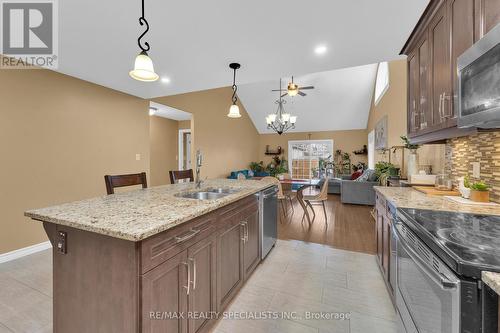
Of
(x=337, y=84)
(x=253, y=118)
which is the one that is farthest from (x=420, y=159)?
(x=253, y=118)

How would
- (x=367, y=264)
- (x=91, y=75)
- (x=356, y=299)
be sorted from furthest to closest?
(x=91, y=75) < (x=367, y=264) < (x=356, y=299)

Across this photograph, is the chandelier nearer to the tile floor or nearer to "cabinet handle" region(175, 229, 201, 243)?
the tile floor

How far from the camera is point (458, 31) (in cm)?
145

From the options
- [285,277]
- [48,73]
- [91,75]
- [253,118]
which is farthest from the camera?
[253,118]

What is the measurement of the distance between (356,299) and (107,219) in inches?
82.8

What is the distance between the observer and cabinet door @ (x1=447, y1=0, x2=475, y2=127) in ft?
4.37

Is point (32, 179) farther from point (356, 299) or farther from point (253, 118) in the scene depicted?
point (253, 118)

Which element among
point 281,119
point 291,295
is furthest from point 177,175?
point 281,119

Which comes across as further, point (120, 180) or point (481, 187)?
point (120, 180)

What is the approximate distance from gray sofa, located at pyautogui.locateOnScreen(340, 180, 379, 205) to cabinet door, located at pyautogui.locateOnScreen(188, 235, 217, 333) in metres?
5.11

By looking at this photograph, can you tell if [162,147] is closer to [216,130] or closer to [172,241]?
[216,130]

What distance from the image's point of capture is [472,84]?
1.12 m

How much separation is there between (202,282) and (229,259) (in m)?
0.39

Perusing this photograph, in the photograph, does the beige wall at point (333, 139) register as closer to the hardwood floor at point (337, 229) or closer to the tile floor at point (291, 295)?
the hardwood floor at point (337, 229)
